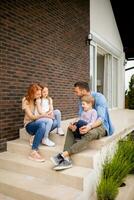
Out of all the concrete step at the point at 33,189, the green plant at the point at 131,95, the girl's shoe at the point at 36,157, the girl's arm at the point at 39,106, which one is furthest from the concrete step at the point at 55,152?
the green plant at the point at 131,95

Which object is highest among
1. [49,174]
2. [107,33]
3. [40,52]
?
[107,33]

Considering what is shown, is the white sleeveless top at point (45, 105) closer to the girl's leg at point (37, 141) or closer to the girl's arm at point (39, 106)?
the girl's arm at point (39, 106)

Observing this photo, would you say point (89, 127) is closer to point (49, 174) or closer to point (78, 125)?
point (78, 125)

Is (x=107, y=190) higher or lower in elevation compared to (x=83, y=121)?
lower

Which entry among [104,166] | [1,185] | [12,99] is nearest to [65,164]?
[104,166]

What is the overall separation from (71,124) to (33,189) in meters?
0.94

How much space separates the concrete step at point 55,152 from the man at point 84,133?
0.10 meters

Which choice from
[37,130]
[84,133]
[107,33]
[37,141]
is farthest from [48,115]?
[107,33]

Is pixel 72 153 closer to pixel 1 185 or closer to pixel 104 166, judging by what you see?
pixel 104 166

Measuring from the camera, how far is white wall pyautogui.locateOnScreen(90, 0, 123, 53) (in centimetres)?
797

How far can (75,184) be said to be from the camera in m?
3.02

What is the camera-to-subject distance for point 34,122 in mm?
3742

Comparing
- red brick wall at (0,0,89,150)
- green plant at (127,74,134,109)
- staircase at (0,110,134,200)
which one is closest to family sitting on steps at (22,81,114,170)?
staircase at (0,110,134,200)

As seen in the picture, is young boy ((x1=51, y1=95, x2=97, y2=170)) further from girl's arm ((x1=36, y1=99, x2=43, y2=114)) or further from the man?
girl's arm ((x1=36, y1=99, x2=43, y2=114))
